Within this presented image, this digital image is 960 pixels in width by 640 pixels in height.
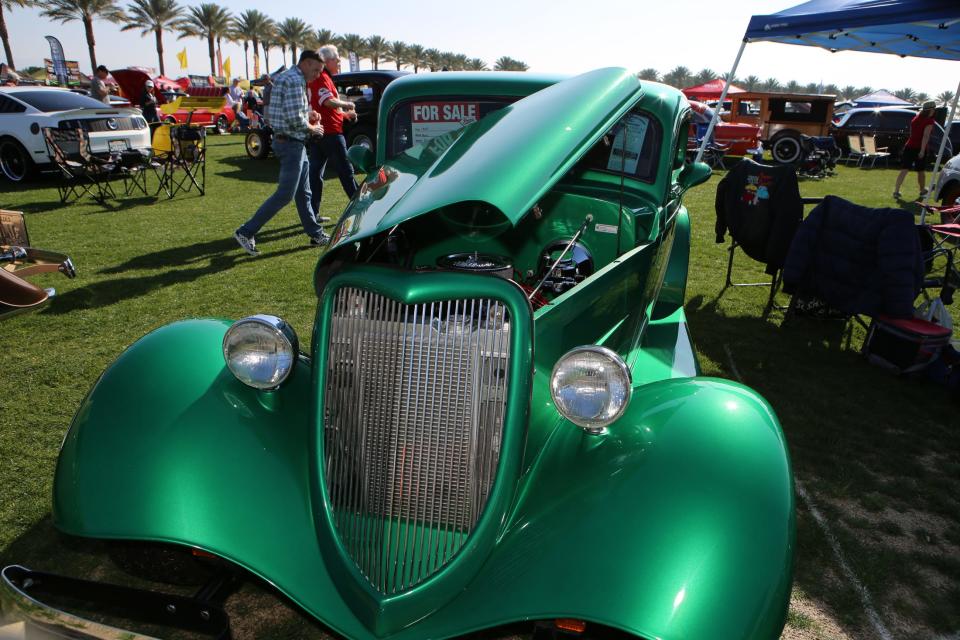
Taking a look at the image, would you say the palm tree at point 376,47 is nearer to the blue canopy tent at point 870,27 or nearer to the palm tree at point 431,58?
the palm tree at point 431,58

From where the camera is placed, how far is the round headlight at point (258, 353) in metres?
2.12

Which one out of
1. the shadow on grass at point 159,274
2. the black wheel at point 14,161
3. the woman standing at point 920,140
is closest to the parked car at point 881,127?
the woman standing at point 920,140

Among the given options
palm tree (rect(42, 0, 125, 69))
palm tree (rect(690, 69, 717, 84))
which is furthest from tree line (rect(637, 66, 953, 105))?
palm tree (rect(42, 0, 125, 69))

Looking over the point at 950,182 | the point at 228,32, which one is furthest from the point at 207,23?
the point at 950,182

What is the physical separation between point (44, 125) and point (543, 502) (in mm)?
12066

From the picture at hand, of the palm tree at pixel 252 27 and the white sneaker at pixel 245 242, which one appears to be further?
the palm tree at pixel 252 27

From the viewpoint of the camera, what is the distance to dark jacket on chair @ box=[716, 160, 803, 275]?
5293 mm

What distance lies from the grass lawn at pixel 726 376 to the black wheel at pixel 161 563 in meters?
0.19

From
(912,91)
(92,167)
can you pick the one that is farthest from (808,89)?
(92,167)

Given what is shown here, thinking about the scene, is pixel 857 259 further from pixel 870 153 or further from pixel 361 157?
pixel 870 153

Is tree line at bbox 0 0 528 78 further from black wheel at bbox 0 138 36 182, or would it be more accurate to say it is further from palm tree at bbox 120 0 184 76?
black wheel at bbox 0 138 36 182

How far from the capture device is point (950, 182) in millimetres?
9820

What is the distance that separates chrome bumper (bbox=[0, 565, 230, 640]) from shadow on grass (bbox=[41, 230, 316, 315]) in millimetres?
4095

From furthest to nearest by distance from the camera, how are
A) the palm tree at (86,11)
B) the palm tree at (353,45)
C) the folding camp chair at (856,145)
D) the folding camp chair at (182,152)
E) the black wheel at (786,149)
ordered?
the palm tree at (353,45) < the palm tree at (86,11) < the folding camp chair at (856,145) < the black wheel at (786,149) < the folding camp chair at (182,152)
